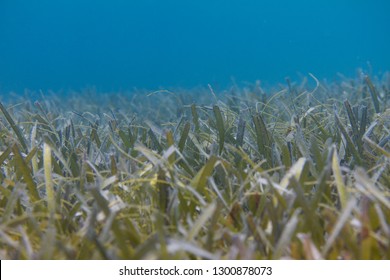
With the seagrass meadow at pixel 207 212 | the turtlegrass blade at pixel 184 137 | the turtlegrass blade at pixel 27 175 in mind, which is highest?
the turtlegrass blade at pixel 184 137

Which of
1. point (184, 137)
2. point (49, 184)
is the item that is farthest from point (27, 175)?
point (184, 137)

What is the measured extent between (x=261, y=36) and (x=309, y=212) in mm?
37786

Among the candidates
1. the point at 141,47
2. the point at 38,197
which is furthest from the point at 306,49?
the point at 38,197

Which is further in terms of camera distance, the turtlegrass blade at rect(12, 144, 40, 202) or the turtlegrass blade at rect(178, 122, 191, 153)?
the turtlegrass blade at rect(178, 122, 191, 153)

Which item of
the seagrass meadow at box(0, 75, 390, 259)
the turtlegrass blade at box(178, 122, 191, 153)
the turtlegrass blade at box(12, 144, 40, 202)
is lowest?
the seagrass meadow at box(0, 75, 390, 259)

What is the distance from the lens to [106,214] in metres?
0.67

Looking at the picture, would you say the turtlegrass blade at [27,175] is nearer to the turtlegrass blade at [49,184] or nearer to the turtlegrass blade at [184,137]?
the turtlegrass blade at [49,184]

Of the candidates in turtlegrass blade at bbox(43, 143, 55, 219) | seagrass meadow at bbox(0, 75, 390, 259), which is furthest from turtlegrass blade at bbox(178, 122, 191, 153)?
turtlegrass blade at bbox(43, 143, 55, 219)

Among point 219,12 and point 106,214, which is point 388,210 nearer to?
point 106,214

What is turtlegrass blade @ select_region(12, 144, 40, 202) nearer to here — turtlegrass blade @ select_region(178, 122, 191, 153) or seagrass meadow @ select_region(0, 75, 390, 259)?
seagrass meadow @ select_region(0, 75, 390, 259)

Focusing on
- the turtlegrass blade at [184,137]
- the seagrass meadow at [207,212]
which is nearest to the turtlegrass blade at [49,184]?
the seagrass meadow at [207,212]

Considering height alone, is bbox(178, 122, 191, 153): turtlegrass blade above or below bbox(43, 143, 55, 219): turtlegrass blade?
above

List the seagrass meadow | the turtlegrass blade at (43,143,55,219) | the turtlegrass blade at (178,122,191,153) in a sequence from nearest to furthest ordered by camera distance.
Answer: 1. the seagrass meadow
2. the turtlegrass blade at (43,143,55,219)
3. the turtlegrass blade at (178,122,191,153)

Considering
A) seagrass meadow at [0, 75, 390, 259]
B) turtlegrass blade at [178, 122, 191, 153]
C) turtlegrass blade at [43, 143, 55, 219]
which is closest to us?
seagrass meadow at [0, 75, 390, 259]
